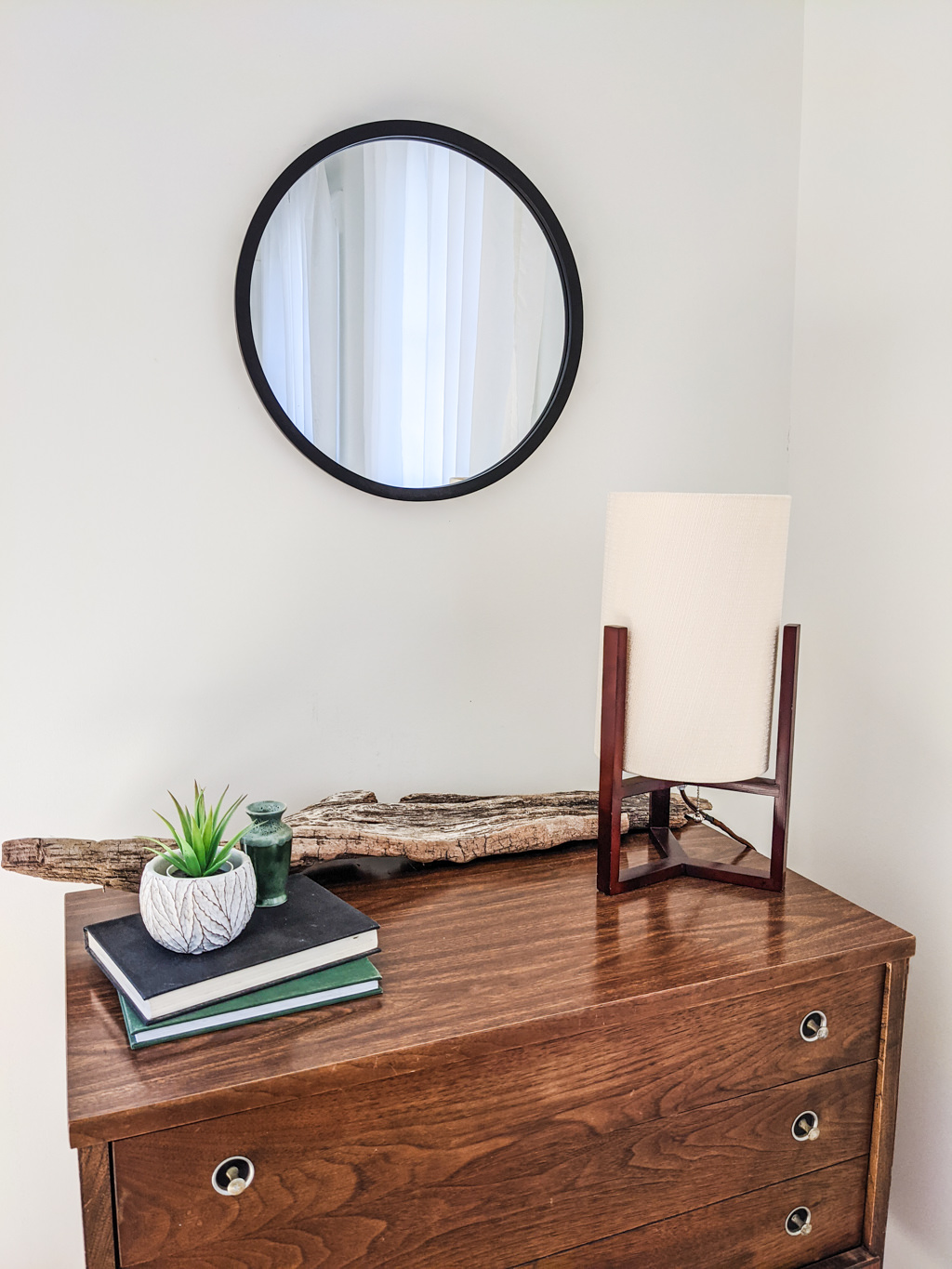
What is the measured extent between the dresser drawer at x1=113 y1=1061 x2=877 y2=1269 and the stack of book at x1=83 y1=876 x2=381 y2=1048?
88 mm

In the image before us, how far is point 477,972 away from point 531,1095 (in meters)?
0.12

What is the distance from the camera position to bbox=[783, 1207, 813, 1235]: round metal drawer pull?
1.03 m

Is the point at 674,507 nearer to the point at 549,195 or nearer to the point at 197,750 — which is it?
the point at 549,195

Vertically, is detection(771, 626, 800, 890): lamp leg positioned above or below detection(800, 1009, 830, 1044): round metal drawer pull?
above

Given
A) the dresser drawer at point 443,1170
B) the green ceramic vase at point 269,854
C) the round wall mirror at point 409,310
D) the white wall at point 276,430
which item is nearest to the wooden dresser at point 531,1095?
the dresser drawer at point 443,1170

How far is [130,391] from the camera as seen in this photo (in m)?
1.19

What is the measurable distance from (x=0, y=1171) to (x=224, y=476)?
103cm

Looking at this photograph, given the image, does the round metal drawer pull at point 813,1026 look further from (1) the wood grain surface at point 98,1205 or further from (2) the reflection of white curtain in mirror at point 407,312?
(2) the reflection of white curtain in mirror at point 407,312

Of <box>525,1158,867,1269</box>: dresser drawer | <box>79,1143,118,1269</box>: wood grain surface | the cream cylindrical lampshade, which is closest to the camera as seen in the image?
<box>79,1143,118,1269</box>: wood grain surface

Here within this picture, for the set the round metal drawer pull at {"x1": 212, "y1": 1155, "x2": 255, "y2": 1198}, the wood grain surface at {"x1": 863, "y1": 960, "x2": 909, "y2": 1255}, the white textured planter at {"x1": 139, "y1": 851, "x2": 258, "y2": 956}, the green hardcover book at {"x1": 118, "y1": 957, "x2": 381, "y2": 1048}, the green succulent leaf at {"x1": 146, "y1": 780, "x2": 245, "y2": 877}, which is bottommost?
the wood grain surface at {"x1": 863, "y1": 960, "x2": 909, "y2": 1255}

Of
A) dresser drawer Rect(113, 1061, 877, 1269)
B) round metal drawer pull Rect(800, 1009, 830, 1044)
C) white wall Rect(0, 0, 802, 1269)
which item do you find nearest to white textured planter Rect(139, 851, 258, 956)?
dresser drawer Rect(113, 1061, 877, 1269)

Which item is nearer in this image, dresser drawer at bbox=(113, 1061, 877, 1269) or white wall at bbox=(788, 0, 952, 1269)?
dresser drawer at bbox=(113, 1061, 877, 1269)

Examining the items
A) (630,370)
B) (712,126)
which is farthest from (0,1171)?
(712,126)

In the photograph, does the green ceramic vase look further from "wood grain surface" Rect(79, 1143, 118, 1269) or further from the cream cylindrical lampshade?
the cream cylindrical lampshade
